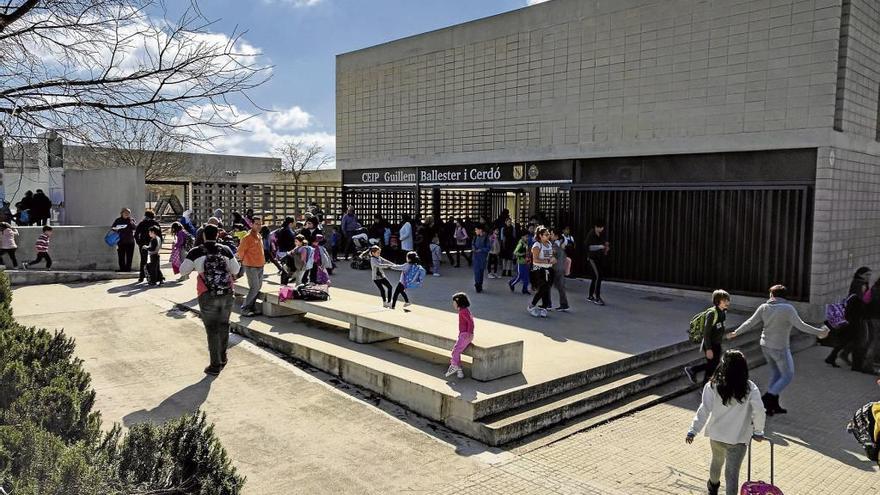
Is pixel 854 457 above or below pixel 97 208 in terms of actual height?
below

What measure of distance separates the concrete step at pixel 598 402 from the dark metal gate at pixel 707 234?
430 cm

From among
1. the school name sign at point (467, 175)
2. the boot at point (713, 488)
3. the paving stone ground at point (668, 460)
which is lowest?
the paving stone ground at point (668, 460)

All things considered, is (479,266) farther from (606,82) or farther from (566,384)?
(566,384)

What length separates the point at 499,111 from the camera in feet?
54.9

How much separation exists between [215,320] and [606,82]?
10.5 m

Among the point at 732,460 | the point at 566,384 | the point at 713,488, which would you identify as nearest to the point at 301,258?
the point at 566,384

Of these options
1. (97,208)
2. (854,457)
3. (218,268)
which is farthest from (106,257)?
(854,457)

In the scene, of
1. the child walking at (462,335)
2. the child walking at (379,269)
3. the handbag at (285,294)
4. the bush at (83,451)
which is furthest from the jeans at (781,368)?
the handbag at (285,294)

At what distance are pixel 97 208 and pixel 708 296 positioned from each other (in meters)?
16.5

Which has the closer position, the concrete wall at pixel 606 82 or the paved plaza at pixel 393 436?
the paved plaza at pixel 393 436

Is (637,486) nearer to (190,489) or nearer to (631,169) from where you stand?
(190,489)

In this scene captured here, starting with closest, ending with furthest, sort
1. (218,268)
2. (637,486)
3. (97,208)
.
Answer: (637,486) < (218,268) < (97,208)

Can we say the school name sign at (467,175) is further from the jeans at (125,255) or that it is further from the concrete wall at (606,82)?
the jeans at (125,255)

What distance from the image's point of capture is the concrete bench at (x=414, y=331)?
7.05 meters
